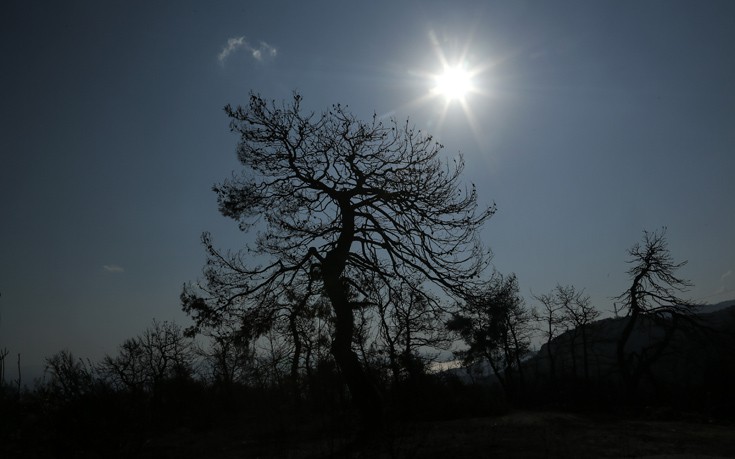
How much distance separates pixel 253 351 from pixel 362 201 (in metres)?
4.90

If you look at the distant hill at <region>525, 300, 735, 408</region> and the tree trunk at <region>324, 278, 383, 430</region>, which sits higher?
the tree trunk at <region>324, 278, 383, 430</region>

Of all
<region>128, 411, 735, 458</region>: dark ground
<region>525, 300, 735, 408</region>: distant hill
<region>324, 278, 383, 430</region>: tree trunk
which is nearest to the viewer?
<region>128, 411, 735, 458</region>: dark ground

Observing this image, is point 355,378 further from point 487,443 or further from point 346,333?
point 487,443

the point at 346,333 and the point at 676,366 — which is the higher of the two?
the point at 346,333

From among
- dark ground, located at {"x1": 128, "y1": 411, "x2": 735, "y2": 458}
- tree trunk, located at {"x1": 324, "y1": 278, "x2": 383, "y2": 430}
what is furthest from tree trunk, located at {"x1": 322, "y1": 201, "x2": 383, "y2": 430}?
dark ground, located at {"x1": 128, "y1": 411, "x2": 735, "y2": 458}

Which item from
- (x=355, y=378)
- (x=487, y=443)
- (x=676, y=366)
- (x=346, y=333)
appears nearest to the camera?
(x=487, y=443)

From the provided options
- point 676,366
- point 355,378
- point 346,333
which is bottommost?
point 676,366

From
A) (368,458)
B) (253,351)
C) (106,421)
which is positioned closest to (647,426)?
(368,458)

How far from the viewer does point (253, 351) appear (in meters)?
11.7

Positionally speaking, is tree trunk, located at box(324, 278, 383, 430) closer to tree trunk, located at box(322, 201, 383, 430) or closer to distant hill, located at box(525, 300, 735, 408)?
tree trunk, located at box(322, 201, 383, 430)

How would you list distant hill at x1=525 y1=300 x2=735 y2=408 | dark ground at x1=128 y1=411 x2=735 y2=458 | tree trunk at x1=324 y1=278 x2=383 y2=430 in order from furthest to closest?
distant hill at x1=525 y1=300 x2=735 y2=408
tree trunk at x1=324 y1=278 x2=383 y2=430
dark ground at x1=128 y1=411 x2=735 y2=458

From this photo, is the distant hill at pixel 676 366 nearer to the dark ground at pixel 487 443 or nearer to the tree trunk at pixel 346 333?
the dark ground at pixel 487 443

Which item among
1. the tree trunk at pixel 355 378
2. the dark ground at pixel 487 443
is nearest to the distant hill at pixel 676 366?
the dark ground at pixel 487 443

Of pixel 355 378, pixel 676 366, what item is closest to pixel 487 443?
pixel 355 378
